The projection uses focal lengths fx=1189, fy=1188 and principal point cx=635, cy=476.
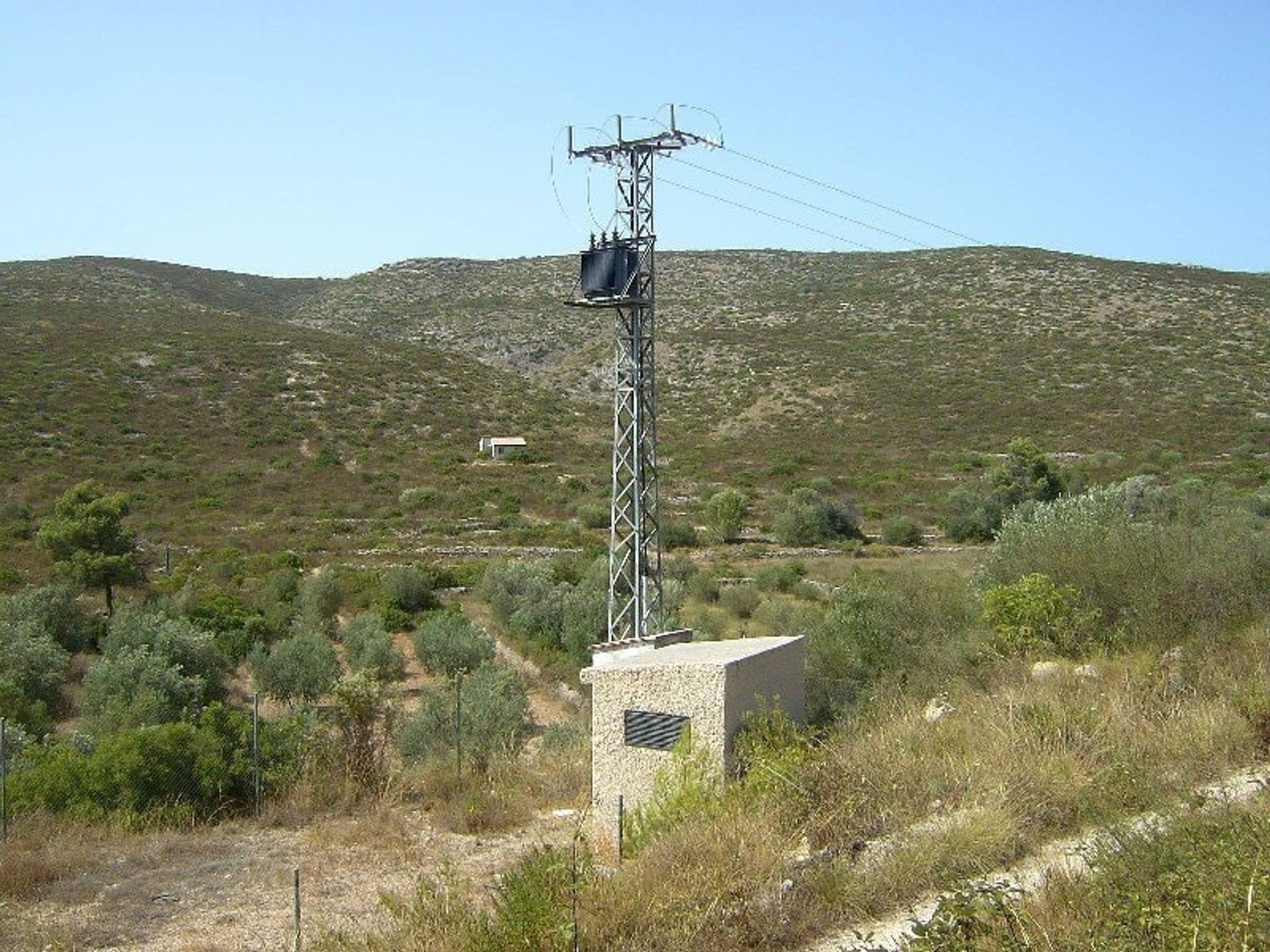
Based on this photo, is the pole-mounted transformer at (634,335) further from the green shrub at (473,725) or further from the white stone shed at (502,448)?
the white stone shed at (502,448)

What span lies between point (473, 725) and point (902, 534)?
23883 mm

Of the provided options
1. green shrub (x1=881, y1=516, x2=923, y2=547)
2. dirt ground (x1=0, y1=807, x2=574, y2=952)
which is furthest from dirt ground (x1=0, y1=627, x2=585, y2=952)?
green shrub (x1=881, y1=516, x2=923, y2=547)

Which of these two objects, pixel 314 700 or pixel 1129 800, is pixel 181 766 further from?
pixel 1129 800

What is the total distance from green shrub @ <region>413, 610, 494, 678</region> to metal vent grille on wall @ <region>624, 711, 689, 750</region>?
35.6 feet

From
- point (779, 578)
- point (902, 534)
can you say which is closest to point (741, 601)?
point (779, 578)

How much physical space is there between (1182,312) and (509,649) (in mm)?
55873

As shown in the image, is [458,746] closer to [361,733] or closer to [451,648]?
[361,733]

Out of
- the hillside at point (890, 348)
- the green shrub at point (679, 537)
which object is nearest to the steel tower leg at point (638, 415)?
the green shrub at point (679, 537)

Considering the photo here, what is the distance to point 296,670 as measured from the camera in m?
19.2

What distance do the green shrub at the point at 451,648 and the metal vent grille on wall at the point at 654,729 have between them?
10.8 meters

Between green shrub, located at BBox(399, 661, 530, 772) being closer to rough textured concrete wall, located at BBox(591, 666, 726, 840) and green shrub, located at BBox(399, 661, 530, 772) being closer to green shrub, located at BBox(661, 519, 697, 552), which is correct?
rough textured concrete wall, located at BBox(591, 666, 726, 840)

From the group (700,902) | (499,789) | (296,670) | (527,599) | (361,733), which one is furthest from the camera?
(527,599)

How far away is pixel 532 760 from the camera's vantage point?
45.4 ft

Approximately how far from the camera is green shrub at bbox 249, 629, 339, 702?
19.1 m
